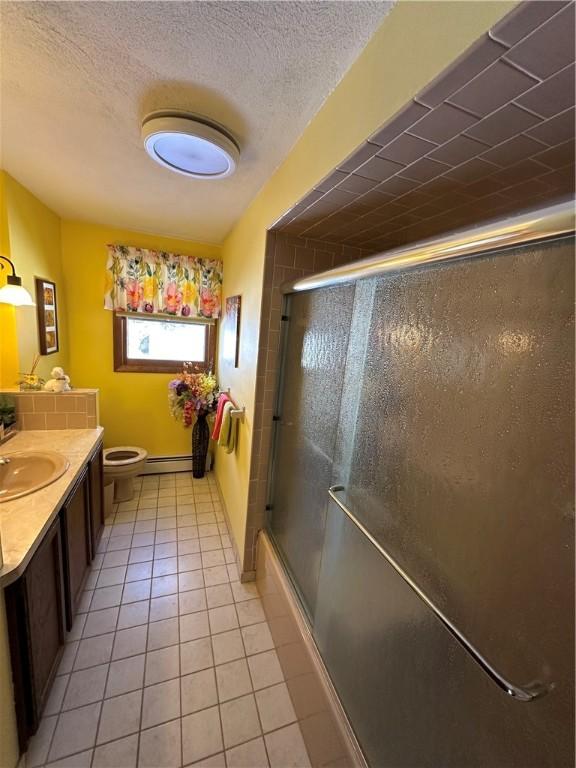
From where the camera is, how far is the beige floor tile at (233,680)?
52.2 inches

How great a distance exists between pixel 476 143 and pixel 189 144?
103 centimetres

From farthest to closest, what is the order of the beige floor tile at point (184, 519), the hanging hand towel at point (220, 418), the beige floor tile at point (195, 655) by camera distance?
the beige floor tile at point (184, 519), the hanging hand towel at point (220, 418), the beige floor tile at point (195, 655)

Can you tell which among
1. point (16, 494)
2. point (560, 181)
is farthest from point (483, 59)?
point (16, 494)

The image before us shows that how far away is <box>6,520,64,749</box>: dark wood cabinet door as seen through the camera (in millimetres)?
975

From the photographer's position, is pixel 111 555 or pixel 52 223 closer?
pixel 111 555

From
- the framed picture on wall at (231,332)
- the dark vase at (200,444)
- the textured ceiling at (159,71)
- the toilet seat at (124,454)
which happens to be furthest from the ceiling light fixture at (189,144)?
the toilet seat at (124,454)

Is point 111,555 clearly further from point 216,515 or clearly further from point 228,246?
point 228,246

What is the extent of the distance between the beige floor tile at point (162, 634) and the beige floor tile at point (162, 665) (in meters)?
0.03

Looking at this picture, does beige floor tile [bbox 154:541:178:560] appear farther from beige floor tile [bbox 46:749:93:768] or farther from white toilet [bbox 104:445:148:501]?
beige floor tile [bbox 46:749:93:768]

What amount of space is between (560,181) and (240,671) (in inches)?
92.4

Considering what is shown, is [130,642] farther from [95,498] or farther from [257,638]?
[95,498]

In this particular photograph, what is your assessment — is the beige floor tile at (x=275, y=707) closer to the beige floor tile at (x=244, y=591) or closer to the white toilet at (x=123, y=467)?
the beige floor tile at (x=244, y=591)

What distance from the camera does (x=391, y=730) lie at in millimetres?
863

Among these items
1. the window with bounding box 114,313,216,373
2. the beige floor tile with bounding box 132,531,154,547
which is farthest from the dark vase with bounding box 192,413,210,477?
the beige floor tile with bounding box 132,531,154,547
